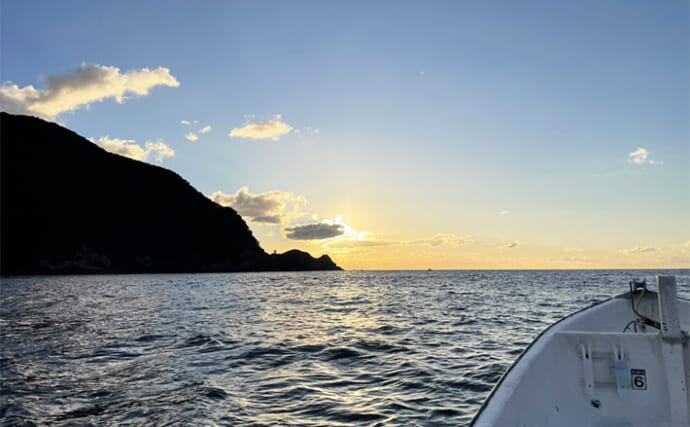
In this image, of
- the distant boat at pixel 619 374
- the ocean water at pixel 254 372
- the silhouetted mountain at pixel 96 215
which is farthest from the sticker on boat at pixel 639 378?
the silhouetted mountain at pixel 96 215

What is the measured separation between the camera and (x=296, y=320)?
69.4ft

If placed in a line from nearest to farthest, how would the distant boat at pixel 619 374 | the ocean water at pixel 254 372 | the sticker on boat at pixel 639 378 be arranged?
the distant boat at pixel 619 374, the sticker on boat at pixel 639 378, the ocean water at pixel 254 372

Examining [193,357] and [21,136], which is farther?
[21,136]

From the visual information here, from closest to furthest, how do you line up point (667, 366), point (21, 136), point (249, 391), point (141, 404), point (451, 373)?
1. point (667, 366)
2. point (141, 404)
3. point (249, 391)
4. point (451, 373)
5. point (21, 136)

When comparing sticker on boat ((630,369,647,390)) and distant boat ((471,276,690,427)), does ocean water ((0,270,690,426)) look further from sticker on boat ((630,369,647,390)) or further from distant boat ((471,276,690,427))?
sticker on boat ((630,369,647,390))

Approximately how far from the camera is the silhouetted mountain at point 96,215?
113750 millimetres

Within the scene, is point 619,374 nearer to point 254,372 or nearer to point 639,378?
point 639,378

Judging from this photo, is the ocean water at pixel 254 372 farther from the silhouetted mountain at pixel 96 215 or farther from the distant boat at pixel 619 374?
the silhouetted mountain at pixel 96 215

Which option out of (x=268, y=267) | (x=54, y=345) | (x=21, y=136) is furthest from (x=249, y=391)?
(x=268, y=267)

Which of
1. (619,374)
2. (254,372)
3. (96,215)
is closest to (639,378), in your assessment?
(619,374)

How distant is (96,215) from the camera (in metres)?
129

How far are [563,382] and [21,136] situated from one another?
6485 inches

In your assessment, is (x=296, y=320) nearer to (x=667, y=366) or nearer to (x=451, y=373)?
(x=451, y=373)

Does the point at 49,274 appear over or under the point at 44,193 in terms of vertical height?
under
